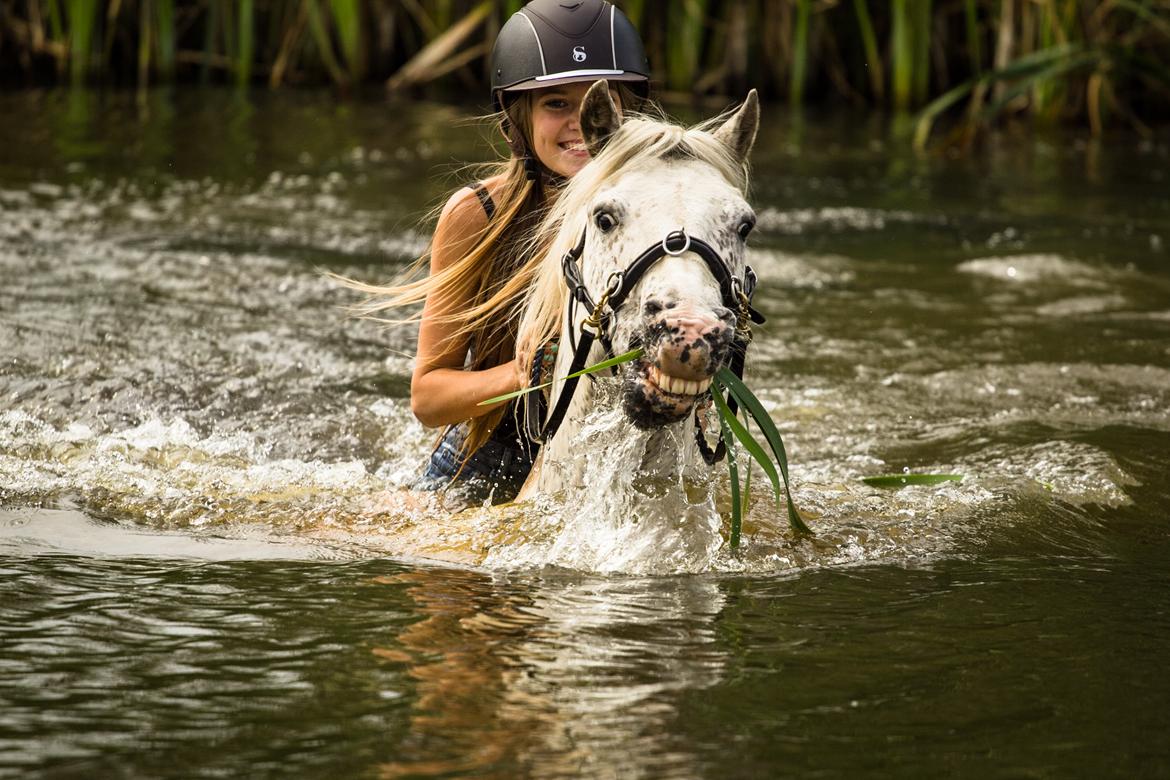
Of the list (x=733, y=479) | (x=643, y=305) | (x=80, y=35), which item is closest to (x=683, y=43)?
(x=80, y=35)

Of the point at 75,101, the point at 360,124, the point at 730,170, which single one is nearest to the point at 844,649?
the point at 730,170

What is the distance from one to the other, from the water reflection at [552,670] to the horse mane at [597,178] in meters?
0.67

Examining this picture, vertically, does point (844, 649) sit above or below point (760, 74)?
Result: below

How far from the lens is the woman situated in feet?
13.2

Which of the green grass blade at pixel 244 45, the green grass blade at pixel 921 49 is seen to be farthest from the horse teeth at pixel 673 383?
the green grass blade at pixel 244 45

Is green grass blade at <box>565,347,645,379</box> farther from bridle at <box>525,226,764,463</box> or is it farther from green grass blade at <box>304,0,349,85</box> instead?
green grass blade at <box>304,0,349,85</box>

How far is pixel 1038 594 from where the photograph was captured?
354cm

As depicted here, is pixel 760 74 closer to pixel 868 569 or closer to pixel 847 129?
pixel 847 129

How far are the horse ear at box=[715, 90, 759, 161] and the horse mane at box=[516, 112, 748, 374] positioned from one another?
2cm

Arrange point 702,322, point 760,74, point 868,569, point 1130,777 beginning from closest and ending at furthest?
point 1130,777 < point 702,322 < point 868,569 < point 760,74

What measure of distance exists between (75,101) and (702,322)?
1180 cm

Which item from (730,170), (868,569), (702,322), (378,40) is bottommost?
(868,569)

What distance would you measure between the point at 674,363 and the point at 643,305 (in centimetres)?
19

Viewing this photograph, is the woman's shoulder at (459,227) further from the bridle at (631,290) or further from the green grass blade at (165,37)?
the green grass blade at (165,37)
